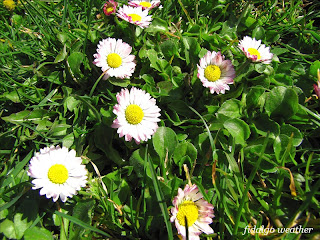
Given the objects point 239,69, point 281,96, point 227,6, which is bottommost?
point 281,96

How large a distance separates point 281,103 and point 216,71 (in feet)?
1.60

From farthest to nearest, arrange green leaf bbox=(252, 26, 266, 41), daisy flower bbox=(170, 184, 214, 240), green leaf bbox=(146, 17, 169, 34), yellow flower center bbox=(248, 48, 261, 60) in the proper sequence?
green leaf bbox=(252, 26, 266, 41) < green leaf bbox=(146, 17, 169, 34) < yellow flower center bbox=(248, 48, 261, 60) < daisy flower bbox=(170, 184, 214, 240)

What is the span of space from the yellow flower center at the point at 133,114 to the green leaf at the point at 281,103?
872 mm

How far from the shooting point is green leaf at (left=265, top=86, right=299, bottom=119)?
195 centimetres

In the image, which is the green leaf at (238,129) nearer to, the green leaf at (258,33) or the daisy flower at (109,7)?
the green leaf at (258,33)

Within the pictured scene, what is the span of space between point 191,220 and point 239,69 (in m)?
1.07

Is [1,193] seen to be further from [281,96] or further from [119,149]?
[281,96]

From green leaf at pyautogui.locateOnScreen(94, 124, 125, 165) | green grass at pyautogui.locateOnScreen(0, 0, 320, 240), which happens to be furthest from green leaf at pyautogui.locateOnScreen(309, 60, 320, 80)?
green leaf at pyautogui.locateOnScreen(94, 124, 125, 165)

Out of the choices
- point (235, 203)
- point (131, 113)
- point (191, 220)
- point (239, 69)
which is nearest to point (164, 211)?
point (191, 220)

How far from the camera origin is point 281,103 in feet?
6.47

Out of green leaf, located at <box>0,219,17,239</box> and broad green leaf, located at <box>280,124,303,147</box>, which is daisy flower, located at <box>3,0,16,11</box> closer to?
green leaf, located at <box>0,219,17,239</box>

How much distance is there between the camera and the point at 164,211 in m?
1.46

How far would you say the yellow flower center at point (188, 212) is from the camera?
156 cm

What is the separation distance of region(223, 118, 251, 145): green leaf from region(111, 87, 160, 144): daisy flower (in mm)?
453
